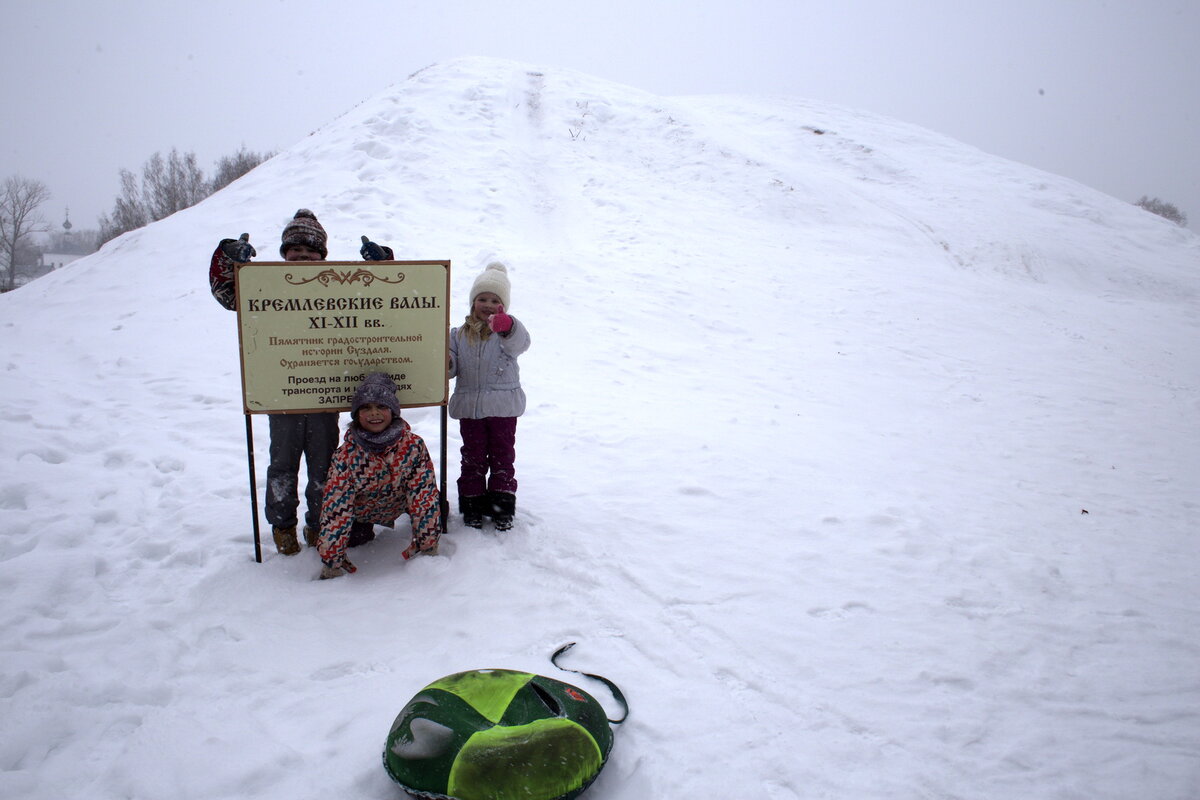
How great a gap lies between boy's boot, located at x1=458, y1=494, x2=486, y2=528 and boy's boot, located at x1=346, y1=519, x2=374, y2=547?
0.62 m

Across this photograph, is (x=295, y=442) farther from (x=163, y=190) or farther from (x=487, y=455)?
(x=163, y=190)

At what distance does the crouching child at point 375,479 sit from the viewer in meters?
3.76

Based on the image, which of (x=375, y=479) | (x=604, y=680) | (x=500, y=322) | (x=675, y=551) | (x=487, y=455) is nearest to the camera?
(x=604, y=680)

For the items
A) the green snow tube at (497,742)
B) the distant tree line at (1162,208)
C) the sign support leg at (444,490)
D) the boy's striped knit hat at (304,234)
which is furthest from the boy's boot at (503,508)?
the distant tree line at (1162,208)

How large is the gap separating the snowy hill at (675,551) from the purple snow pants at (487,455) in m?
0.37

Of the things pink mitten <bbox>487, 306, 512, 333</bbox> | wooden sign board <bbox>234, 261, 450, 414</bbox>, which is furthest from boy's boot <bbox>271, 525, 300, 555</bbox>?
pink mitten <bbox>487, 306, 512, 333</bbox>

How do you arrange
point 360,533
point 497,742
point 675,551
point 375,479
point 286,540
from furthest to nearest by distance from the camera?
point 675,551
point 360,533
point 286,540
point 375,479
point 497,742

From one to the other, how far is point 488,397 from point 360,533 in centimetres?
125

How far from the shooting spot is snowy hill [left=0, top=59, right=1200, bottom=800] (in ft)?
9.04

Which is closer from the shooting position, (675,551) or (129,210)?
(675,551)

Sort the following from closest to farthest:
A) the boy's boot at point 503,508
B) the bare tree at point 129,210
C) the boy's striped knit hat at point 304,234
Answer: the boy's striped knit hat at point 304,234, the boy's boot at point 503,508, the bare tree at point 129,210

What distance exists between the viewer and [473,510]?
4.50 meters

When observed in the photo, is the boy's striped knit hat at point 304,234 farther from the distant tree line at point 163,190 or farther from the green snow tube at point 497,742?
the distant tree line at point 163,190

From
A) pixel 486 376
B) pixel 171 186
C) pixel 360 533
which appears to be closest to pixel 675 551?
pixel 486 376
